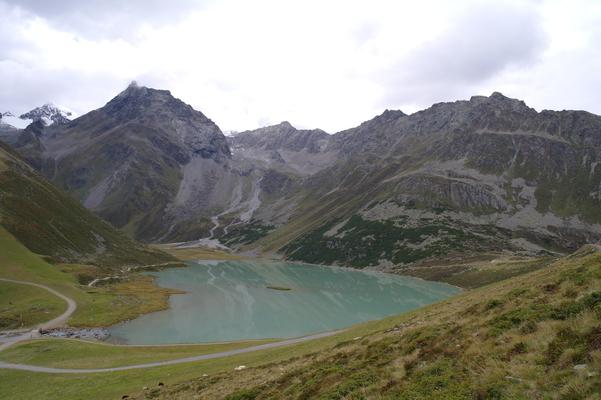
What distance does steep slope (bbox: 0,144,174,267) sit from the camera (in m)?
142

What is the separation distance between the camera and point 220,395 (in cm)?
2672

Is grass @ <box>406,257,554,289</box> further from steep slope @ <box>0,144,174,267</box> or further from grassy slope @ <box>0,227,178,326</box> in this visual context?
steep slope @ <box>0,144,174,267</box>

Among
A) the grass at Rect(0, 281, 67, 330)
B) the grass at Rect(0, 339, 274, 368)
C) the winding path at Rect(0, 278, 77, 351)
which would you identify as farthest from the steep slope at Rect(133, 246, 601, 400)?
the grass at Rect(0, 281, 67, 330)

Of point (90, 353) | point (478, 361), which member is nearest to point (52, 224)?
point (90, 353)

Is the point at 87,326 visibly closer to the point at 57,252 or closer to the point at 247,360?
the point at 247,360

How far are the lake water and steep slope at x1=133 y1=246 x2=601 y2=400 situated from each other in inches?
2206

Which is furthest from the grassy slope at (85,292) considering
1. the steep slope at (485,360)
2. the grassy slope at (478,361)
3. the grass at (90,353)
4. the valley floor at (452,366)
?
the steep slope at (485,360)

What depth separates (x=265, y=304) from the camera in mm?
118438

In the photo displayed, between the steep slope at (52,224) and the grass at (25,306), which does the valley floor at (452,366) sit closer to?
the grass at (25,306)

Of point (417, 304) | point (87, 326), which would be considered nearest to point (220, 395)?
point (87, 326)

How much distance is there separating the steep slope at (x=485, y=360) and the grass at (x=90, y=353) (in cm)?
2889

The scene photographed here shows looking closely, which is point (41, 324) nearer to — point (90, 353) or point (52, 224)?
point (90, 353)

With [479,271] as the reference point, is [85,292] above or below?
above

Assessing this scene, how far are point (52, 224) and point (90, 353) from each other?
390ft
